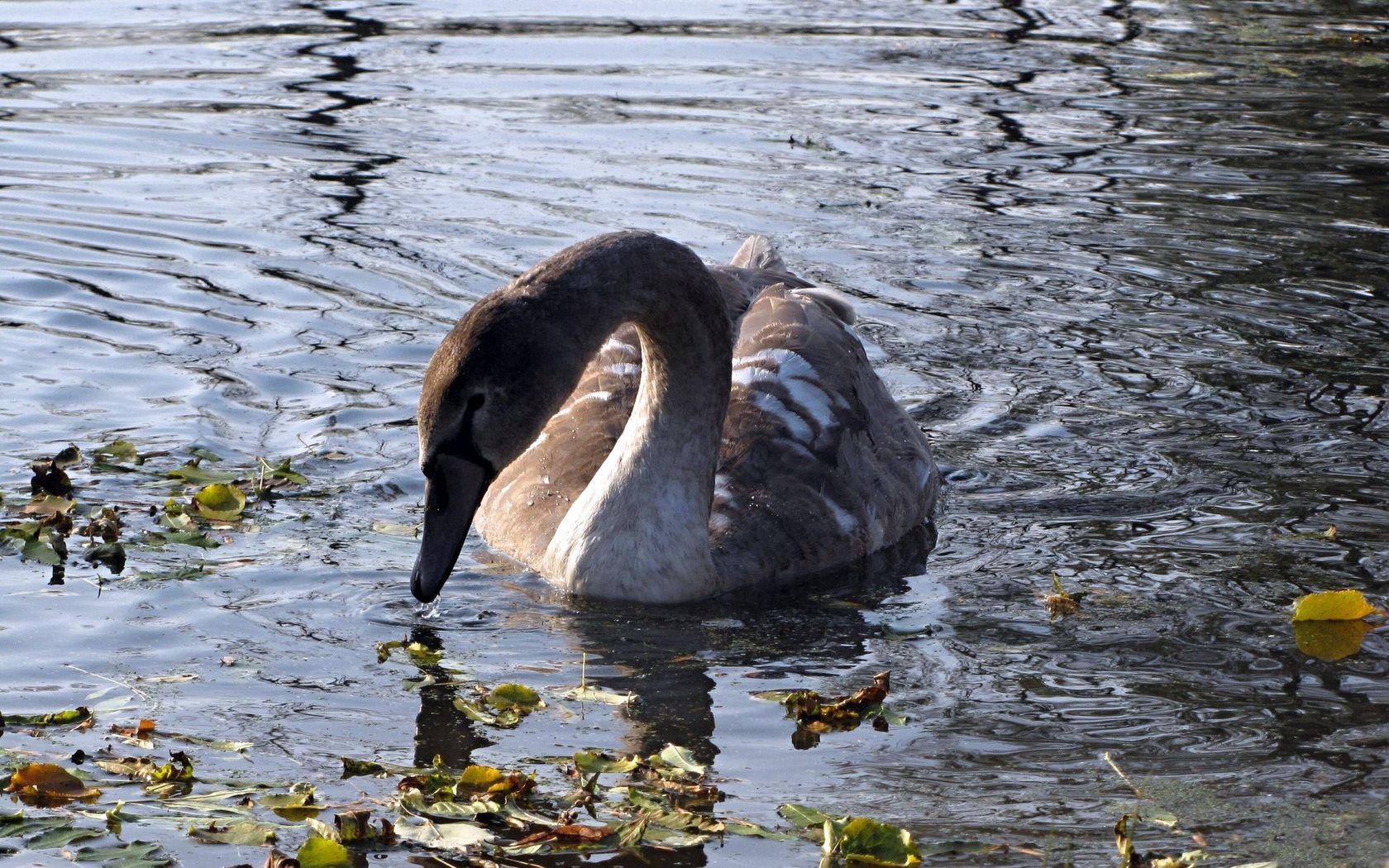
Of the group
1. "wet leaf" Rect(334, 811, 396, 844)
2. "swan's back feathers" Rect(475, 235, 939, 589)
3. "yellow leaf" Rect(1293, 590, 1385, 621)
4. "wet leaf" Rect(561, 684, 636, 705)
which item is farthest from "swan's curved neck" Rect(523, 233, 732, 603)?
"wet leaf" Rect(334, 811, 396, 844)

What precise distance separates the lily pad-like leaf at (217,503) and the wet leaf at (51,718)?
6.81ft

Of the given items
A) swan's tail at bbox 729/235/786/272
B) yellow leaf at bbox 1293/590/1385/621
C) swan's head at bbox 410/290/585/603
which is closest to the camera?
swan's head at bbox 410/290/585/603

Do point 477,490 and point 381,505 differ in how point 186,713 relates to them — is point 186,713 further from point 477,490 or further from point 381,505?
point 381,505

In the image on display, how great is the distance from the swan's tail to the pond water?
36.0 inches

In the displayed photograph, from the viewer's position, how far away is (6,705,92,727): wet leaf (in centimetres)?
582

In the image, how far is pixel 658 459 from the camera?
7.41 metres

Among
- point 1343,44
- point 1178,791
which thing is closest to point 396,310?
point 1178,791

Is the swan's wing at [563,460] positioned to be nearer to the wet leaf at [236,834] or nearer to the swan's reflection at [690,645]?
the swan's reflection at [690,645]

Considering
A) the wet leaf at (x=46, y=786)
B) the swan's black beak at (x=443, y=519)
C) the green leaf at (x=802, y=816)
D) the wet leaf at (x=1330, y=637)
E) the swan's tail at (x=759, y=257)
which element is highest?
the swan's tail at (x=759, y=257)

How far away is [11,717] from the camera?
19.1 feet

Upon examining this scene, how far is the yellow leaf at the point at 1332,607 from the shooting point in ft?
22.7

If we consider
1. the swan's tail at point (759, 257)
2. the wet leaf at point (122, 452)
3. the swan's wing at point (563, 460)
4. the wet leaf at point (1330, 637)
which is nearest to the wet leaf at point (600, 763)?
the swan's wing at point (563, 460)

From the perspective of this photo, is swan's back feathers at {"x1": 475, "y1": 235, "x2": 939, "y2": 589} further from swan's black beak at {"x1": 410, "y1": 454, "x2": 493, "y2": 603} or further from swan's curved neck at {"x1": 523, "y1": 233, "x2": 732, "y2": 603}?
swan's black beak at {"x1": 410, "y1": 454, "x2": 493, "y2": 603}

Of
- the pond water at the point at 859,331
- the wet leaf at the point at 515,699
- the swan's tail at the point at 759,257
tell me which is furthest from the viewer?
the swan's tail at the point at 759,257
